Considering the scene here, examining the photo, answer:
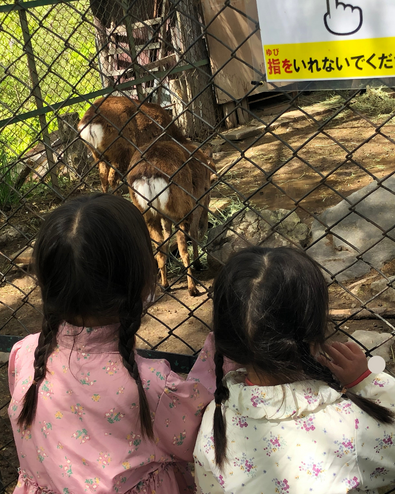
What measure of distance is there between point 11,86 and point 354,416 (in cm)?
896

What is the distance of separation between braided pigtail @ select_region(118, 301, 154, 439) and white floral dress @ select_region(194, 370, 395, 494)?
24 cm

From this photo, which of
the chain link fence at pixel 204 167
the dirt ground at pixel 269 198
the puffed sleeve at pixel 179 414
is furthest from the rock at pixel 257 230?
the puffed sleeve at pixel 179 414

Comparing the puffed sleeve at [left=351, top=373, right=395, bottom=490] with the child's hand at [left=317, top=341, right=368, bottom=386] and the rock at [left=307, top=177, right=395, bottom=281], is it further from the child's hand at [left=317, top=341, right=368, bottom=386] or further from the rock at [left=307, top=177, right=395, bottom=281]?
the rock at [left=307, top=177, right=395, bottom=281]

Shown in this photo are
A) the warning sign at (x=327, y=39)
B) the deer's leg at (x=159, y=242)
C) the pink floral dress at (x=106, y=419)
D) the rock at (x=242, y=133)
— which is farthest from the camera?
the rock at (x=242, y=133)

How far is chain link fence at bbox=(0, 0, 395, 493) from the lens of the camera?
192cm

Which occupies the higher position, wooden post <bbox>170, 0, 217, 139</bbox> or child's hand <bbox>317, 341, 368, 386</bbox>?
child's hand <bbox>317, 341, 368, 386</bbox>

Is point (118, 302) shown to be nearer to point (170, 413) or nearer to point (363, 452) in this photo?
point (170, 413)

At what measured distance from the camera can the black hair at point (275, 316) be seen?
4.25ft

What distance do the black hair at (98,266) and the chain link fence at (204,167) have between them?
1.13ft

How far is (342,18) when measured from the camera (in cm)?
130

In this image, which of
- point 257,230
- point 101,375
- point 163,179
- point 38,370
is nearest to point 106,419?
point 101,375

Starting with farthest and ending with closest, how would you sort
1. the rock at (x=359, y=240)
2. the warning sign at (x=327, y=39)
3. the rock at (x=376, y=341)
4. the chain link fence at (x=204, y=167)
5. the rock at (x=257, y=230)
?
the rock at (x=257, y=230) < the rock at (x=359, y=240) < the rock at (x=376, y=341) < the chain link fence at (x=204, y=167) < the warning sign at (x=327, y=39)

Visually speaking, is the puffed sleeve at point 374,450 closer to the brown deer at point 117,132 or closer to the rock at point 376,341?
the rock at point 376,341

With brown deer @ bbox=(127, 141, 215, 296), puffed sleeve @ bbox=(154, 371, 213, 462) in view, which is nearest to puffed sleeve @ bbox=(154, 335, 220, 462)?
puffed sleeve @ bbox=(154, 371, 213, 462)
